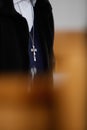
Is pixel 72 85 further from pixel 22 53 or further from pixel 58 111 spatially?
pixel 22 53

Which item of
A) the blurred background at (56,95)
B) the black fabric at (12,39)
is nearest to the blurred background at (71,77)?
the blurred background at (56,95)

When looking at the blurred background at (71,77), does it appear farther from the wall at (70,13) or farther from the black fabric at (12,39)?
the black fabric at (12,39)

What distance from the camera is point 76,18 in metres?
0.53

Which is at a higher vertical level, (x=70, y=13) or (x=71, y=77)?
(x=70, y=13)

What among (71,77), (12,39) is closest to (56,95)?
(71,77)

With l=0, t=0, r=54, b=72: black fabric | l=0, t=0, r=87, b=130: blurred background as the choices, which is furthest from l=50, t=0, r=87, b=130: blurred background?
l=0, t=0, r=54, b=72: black fabric

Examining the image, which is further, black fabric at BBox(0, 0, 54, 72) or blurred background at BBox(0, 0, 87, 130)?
black fabric at BBox(0, 0, 54, 72)

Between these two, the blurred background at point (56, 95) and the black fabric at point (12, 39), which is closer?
the blurred background at point (56, 95)

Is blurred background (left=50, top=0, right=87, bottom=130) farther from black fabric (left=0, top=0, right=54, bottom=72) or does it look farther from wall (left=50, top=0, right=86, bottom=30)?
black fabric (left=0, top=0, right=54, bottom=72)

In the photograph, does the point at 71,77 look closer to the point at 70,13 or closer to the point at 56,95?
the point at 56,95

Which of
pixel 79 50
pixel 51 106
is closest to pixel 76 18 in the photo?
pixel 79 50

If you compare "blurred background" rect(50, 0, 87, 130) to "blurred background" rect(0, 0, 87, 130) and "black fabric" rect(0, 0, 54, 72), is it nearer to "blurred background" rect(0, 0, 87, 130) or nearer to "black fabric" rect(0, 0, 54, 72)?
"blurred background" rect(0, 0, 87, 130)

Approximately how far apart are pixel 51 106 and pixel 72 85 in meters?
0.07

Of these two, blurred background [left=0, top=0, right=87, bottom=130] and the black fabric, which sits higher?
the black fabric
